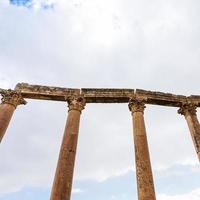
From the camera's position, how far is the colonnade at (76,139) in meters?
14.4

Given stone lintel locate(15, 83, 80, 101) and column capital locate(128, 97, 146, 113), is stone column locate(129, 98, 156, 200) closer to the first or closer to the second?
column capital locate(128, 97, 146, 113)

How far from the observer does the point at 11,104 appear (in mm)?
19094

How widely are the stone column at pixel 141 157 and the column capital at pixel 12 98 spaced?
9467 millimetres

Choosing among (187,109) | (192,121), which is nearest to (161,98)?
(187,109)

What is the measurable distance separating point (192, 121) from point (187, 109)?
4.77 feet

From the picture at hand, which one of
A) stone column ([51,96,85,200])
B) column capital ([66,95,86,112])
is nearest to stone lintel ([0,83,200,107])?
column capital ([66,95,86,112])

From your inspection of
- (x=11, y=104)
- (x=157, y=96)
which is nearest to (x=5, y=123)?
(x=11, y=104)

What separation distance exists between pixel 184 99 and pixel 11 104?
1534cm

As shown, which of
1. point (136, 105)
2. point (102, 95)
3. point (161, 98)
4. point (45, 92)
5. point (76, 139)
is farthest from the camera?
point (161, 98)

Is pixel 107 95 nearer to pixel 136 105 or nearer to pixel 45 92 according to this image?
pixel 136 105

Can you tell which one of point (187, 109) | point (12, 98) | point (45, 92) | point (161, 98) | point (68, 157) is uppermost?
point (161, 98)

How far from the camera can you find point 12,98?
19.5 metres

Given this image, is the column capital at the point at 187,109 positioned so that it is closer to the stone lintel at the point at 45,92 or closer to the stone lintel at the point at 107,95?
the stone lintel at the point at 107,95

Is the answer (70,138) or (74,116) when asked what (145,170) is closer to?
(70,138)
